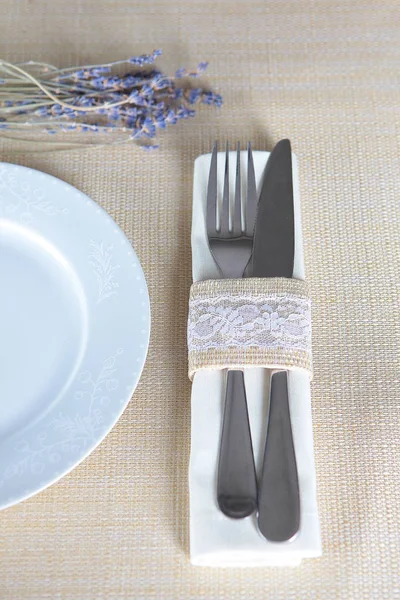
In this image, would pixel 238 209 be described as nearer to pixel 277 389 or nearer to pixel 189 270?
pixel 189 270

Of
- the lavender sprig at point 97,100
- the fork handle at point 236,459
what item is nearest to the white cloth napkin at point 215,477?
the fork handle at point 236,459

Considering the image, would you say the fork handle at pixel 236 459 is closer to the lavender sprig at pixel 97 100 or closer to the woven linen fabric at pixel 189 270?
the woven linen fabric at pixel 189 270

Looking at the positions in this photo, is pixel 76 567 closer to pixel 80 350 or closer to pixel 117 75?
pixel 80 350

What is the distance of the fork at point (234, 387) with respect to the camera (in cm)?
57

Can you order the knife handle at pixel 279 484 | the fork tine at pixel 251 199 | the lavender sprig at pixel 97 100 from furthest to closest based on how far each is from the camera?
the lavender sprig at pixel 97 100 → the fork tine at pixel 251 199 → the knife handle at pixel 279 484

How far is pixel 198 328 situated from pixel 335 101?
43cm

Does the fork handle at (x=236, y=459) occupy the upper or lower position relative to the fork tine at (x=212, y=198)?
lower

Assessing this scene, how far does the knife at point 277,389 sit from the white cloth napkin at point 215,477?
0.04ft

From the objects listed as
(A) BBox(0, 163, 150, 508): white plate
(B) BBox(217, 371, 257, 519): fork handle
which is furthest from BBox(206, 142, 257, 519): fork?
(A) BBox(0, 163, 150, 508): white plate

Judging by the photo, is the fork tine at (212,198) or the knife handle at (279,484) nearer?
the knife handle at (279,484)

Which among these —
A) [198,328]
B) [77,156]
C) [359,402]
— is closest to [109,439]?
[198,328]

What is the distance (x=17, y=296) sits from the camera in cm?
68

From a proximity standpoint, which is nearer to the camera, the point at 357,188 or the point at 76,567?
the point at 76,567

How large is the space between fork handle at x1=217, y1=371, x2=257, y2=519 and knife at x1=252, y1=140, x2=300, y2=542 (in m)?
0.01
